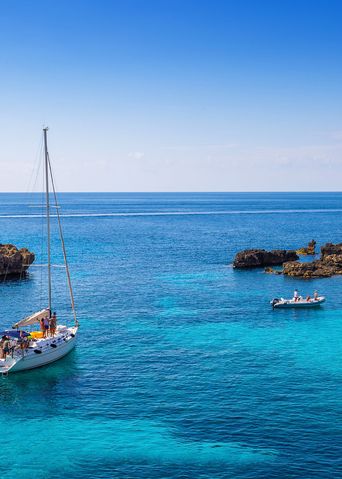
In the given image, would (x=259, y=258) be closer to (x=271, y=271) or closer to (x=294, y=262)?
(x=271, y=271)

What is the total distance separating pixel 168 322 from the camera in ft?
→ 210

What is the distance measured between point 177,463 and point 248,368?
1711cm

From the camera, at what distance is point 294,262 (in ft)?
321

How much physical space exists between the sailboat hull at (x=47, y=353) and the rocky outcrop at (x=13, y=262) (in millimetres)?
43849

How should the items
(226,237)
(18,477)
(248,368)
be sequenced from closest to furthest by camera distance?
1. (18,477)
2. (248,368)
3. (226,237)

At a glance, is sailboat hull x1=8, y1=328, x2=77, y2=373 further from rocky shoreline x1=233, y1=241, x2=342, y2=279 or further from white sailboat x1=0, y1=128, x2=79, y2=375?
rocky shoreline x1=233, y1=241, x2=342, y2=279

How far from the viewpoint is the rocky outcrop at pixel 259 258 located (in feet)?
337

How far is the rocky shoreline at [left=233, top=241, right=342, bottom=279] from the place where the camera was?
3713 inches

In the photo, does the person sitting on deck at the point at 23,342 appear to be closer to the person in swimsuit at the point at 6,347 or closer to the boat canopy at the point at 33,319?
the person in swimsuit at the point at 6,347

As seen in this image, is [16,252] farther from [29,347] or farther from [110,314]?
[29,347]

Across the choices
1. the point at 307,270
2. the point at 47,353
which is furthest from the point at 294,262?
the point at 47,353

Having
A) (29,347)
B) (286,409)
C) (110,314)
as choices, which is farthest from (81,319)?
(286,409)

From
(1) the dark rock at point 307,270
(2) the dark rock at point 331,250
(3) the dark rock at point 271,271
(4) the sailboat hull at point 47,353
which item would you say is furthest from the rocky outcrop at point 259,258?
(4) the sailboat hull at point 47,353

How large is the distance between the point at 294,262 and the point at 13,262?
49.5m
